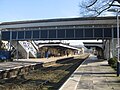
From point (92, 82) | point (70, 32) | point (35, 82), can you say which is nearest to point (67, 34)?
point (70, 32)

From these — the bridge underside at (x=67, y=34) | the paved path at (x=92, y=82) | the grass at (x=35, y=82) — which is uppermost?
the bridge underside at (x=67, y=34)

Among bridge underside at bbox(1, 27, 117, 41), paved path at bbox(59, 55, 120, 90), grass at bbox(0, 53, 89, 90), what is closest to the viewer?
paved path at bbox(59, 55, 120, 90)

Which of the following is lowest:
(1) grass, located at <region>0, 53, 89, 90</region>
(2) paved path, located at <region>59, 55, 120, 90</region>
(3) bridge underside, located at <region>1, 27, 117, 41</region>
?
(1) grass, located at <region>0, 53, 89, 90</region>

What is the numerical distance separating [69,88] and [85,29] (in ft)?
143

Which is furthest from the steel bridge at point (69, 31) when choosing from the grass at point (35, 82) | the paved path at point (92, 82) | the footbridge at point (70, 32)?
the paved path at point (92, 82)

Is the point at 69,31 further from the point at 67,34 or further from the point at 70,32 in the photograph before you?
the point at 67,34

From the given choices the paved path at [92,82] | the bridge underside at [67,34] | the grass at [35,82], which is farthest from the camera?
the bridge underside at [67,34]

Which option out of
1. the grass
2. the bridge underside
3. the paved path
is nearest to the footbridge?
the bridge underside

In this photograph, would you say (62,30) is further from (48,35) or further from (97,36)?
(97,36)

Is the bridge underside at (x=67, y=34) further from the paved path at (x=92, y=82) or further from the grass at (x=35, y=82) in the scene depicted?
the paved path at (x=92, y=82)

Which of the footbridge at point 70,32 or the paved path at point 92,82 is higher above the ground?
the footbridge at point 70,32

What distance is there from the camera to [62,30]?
59.6 m

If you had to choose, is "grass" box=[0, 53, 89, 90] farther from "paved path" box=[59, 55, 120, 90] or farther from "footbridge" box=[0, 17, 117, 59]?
"footbridge" box=[0, 17, 117, 59]

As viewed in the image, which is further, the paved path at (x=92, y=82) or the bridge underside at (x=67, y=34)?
the bridge underside at (x=67, y=34)
